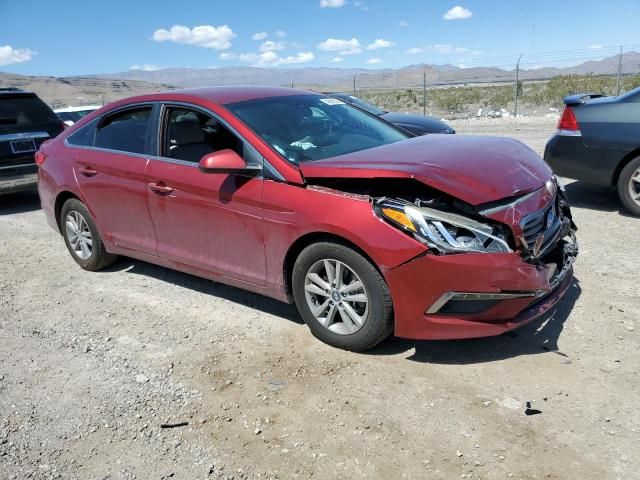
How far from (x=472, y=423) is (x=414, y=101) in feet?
128

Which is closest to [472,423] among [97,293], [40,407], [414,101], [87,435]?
[87,435]

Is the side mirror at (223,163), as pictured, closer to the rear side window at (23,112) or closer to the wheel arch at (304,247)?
the wheel arch at (304,247)

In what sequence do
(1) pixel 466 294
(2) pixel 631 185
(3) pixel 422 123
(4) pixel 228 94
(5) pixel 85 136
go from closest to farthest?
(1) pixel 466 294
(4) pixel 228 94
(5) pixel 85 136
(2) pixel 631 185
(3) pixel 422 123

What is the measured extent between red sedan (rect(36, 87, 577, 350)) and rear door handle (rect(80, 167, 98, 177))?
2cm

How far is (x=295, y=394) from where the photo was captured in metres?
3.36

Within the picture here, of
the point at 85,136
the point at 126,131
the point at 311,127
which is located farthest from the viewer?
the point at 85,136

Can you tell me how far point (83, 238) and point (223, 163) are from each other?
98.9 inches

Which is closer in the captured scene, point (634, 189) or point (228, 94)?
point (228, 94)

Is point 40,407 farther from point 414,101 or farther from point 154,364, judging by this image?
point 414,101

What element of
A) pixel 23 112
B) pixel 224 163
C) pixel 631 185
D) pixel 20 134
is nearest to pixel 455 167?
pixel 224 163

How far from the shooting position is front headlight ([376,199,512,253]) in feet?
10.7

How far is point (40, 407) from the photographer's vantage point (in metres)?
3.41

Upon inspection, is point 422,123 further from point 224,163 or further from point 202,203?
point 224,163

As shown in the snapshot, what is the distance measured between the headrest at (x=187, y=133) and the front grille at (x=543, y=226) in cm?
246
